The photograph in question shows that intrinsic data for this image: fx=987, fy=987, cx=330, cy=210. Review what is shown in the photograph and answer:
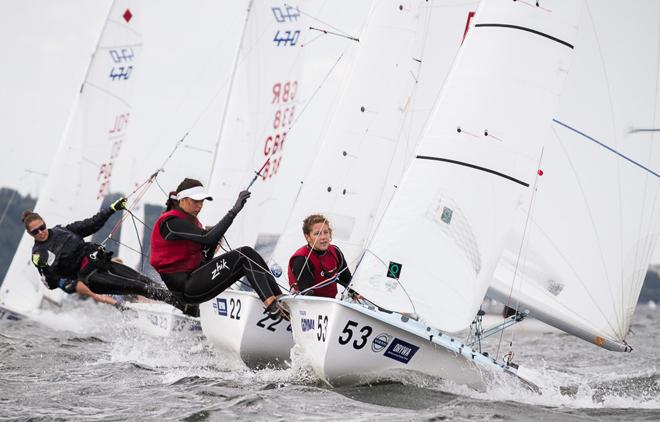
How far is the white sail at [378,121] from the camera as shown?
888cm

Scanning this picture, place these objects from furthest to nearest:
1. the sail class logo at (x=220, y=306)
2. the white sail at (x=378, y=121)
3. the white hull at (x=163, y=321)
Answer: the white hull at (x=163, y=321)
the white sail at (x=378, y=121)
the sail class logo at (x=220, y=306)

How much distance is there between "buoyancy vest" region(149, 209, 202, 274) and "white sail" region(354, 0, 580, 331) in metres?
1.13

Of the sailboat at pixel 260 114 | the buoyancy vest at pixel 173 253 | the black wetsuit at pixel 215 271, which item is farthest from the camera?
the sailboat at pixel 260 114

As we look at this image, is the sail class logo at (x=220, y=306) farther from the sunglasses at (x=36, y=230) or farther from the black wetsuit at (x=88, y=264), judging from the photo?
the sunglasses at (x=36, y=230)

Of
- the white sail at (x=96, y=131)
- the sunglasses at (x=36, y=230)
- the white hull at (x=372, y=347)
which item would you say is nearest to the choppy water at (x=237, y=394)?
the white hull at (x=372, y=347)

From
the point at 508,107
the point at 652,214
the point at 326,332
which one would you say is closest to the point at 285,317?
the point at 326,332

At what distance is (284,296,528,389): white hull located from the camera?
18.7ft

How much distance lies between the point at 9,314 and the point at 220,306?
6.28 metres

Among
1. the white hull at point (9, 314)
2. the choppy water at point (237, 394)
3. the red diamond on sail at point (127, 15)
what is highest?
the red diamond on sail at point (127, 15)

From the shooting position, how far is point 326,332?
5699 millimetres

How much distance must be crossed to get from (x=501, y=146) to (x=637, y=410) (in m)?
1.81

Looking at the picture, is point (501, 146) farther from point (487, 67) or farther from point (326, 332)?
point (326, 332)

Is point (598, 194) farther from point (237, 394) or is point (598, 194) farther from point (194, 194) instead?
point (237, 394)

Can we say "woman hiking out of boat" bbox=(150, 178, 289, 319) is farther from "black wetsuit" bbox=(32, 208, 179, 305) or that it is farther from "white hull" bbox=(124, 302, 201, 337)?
"white hull" bbox=(124, 302, 201, 337)
